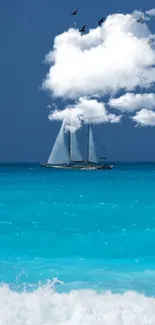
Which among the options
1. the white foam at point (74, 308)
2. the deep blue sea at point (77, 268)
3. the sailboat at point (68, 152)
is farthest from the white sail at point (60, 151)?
the white foam at point (74, 308)

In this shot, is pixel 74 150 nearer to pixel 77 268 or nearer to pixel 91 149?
pixel 91 149

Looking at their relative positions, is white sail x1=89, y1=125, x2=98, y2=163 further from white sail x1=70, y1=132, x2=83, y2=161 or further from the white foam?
the white foam

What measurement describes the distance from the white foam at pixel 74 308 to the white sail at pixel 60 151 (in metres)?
89.0

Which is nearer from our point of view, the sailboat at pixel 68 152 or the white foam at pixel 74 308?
the white foam at pixel 74 308

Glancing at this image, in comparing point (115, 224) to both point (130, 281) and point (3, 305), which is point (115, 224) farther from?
point (3, 305)

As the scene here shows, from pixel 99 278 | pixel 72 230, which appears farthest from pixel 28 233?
pixel 99 278

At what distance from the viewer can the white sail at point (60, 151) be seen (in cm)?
10294

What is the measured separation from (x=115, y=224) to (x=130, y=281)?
571 inches

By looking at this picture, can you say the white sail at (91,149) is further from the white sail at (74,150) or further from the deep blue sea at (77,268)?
the deep blue sea at (77,268)

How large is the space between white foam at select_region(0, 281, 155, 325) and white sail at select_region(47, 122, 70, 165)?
292ft

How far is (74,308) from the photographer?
1230cm

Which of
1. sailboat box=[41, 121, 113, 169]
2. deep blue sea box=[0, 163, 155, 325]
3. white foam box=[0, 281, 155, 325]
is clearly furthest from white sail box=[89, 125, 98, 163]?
white foam box=[0, 281, 155, 325]

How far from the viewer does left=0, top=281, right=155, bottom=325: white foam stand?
11250 mm

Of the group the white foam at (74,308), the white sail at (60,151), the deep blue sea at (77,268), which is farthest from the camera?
the white sail at (60,151)
